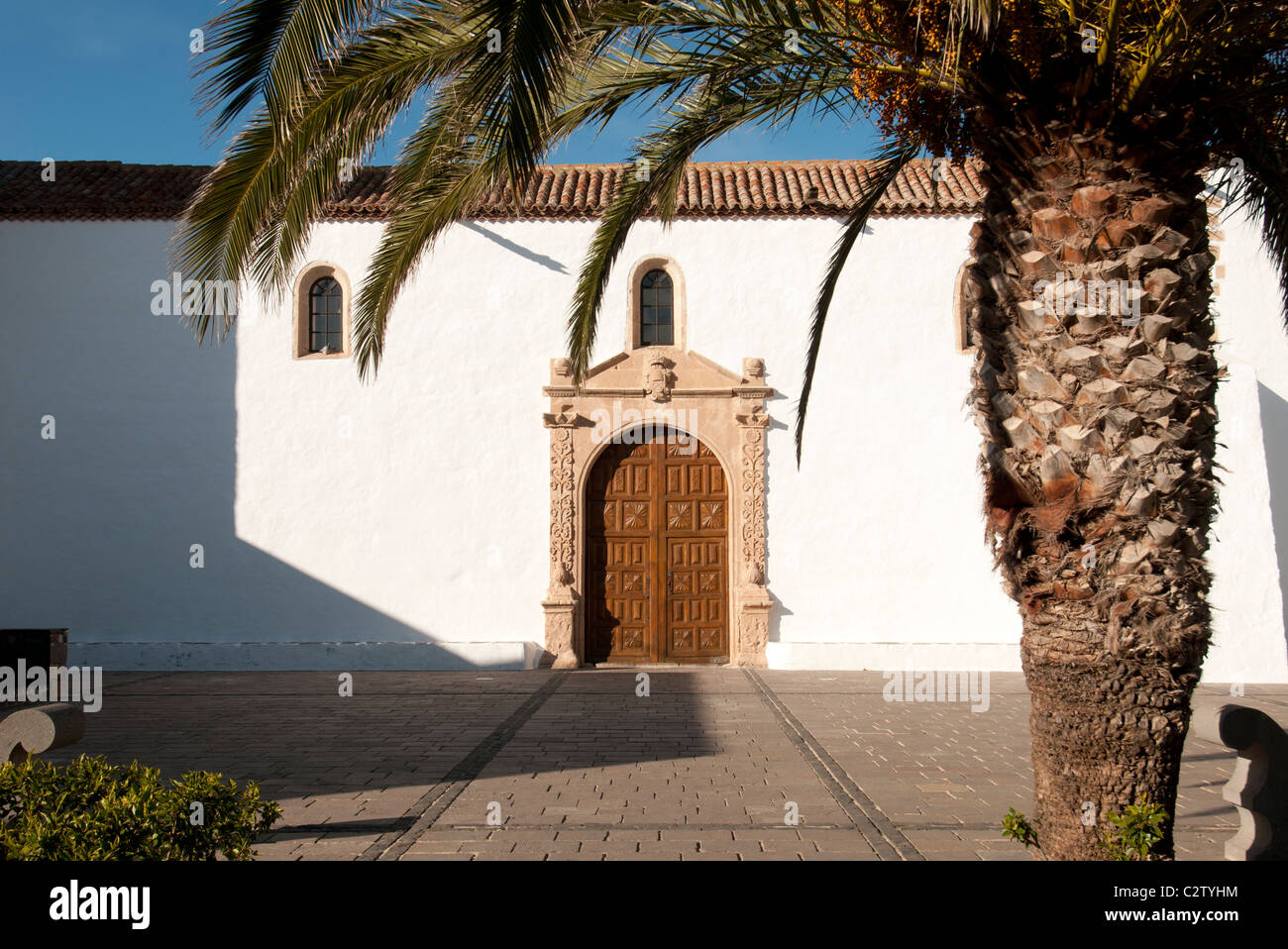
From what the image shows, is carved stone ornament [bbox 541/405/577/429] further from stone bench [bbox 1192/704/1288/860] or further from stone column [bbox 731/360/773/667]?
stone bench [bbox 1192/704/1288/860]

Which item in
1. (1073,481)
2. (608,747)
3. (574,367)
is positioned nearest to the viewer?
(1073,481)

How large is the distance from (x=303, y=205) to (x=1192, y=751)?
7.42 meters

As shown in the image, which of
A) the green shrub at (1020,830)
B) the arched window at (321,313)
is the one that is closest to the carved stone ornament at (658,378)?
the arched window at (321,313)

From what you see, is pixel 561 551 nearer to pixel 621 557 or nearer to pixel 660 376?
pixel 621 557

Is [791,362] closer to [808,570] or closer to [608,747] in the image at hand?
[808,570]

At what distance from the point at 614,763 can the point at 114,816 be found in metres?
4.19

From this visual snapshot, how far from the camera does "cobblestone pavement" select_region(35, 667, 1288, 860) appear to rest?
4.97 metres

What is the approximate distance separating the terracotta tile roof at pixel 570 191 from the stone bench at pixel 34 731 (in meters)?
9.31

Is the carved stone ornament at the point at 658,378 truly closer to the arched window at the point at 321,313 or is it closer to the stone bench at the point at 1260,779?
the arched window at the point at 321,313

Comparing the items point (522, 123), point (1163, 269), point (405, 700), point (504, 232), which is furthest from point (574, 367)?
point (504, 232)

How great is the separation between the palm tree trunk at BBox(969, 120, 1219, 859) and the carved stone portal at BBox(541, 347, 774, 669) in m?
Result: 8.57

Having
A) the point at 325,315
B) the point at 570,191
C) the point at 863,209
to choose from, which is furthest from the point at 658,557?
the point at 863,209

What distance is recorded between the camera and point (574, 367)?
19.7 ft

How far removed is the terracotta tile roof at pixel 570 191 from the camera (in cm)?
1272
